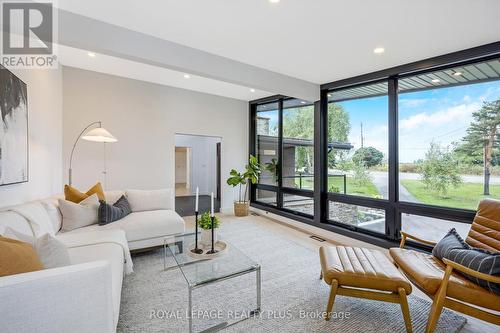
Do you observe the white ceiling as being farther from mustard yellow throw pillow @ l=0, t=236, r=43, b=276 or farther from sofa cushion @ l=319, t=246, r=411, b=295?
sofa cushion @ l=319, t=246, r=411, b=295

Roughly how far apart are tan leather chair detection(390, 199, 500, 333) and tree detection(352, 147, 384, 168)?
148 cm

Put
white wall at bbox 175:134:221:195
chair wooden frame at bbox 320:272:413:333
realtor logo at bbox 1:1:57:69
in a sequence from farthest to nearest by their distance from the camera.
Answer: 1. white wall at bbox 175:134:221:195
2. realtor logo at bbox 1:1:57:69
3. chair wooden frame at bbox 320:272:413:333

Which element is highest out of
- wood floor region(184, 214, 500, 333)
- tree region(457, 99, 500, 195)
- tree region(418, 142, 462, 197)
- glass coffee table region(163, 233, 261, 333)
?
tree region(457, 99, 500, 195)

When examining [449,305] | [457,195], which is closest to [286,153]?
[457,195]

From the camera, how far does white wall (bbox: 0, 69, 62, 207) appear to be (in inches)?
103

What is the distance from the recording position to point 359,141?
401cm

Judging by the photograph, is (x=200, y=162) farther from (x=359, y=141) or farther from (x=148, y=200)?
(x=359, y=141)

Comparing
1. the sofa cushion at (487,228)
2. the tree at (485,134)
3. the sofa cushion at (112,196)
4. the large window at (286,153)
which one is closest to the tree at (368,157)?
the large window at (286,153)

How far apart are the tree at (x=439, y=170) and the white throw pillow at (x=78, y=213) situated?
4.59 metres

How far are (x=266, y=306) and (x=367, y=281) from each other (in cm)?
95

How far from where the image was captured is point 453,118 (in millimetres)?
3035

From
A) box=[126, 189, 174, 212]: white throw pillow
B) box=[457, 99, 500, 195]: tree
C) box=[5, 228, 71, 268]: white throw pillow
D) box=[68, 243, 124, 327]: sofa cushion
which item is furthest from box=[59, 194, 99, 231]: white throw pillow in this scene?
box=[457, 99, 500, 195]: tree

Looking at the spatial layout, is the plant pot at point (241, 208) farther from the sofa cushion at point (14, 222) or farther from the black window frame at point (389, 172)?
the sofa cushion at point (14, 222)

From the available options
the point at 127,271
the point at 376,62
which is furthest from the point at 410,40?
the point at 127,271
